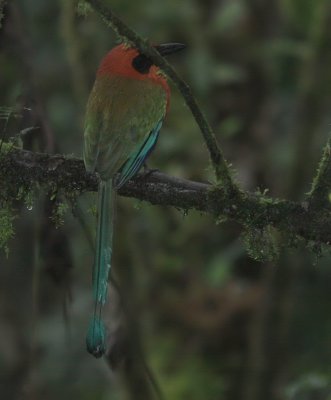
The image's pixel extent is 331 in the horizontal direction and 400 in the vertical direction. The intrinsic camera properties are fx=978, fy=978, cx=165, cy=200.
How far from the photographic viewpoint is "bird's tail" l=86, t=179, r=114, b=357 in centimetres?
307

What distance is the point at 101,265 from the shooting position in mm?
3254

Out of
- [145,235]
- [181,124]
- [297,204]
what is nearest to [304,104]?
[181,124]

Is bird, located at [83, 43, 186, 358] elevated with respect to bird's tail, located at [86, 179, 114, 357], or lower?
Result: elevated

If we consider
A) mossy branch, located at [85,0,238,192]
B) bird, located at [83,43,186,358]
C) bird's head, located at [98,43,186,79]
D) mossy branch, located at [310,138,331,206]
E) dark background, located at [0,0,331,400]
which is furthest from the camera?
dark background, located at [0,0,331,400]

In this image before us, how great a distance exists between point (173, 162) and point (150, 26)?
100 cm

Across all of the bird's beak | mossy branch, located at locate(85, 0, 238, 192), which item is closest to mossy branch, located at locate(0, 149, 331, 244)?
mossy branch, located at locate(85, 0, 238, 192)

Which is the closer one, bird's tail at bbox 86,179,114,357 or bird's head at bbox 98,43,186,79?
bird's tail at bbox 86,179,114,357

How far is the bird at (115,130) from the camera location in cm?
325

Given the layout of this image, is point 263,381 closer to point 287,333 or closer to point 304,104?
point 287,333

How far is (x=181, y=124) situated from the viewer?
6.26 metres

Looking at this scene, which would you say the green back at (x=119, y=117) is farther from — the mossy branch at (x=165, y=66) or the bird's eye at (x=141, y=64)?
the mossy branch at (x=165, y=66)

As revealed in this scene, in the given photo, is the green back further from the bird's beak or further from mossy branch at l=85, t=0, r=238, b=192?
mossy branch at l=85, t=0, r=238, b=192

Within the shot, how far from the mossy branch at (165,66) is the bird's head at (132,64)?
1.15 meters

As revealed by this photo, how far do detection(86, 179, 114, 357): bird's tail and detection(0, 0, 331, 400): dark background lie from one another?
1.14 metres
